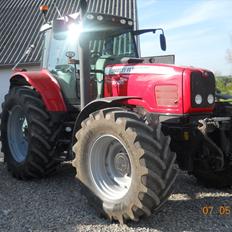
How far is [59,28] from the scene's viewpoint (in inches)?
235

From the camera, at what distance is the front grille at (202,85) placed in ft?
16.0

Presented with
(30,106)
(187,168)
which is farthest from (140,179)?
(30,106)

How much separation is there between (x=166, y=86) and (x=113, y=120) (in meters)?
0.79

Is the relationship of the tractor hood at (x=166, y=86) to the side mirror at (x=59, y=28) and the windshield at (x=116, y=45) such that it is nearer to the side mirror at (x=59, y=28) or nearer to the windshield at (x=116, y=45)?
the windshield at (x=116, y=45)

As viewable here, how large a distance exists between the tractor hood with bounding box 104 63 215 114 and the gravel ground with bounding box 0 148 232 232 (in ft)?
3.92

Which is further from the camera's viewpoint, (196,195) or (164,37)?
(164,37)

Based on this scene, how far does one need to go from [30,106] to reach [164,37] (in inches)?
90.6

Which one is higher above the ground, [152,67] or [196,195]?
[152,67]

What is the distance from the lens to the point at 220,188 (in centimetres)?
609

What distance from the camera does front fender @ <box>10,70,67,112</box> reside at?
21.1 ft

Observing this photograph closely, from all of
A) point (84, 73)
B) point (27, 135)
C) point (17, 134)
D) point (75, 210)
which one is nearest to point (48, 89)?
point (27, 135)

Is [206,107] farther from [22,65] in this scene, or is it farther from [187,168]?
[22,65]

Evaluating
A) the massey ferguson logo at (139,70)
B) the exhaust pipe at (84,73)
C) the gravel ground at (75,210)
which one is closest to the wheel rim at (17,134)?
the gravel ground at (75,210)

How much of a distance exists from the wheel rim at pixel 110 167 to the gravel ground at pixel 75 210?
1.10 ft
